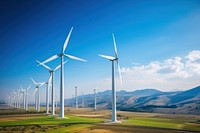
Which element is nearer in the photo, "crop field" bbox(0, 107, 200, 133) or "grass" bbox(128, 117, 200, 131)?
"crop field" bbox(0, 107, 200, 133)

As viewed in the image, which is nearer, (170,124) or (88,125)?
(88,125)

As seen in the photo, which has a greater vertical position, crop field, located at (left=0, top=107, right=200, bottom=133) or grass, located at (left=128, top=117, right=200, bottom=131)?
crop field, located at (left=0, top=107, right=200, bottom=133)

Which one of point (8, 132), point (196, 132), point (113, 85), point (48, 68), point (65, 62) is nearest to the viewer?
point (8, 132)

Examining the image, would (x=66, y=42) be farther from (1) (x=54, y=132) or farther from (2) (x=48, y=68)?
(1) (x=54, y=132)

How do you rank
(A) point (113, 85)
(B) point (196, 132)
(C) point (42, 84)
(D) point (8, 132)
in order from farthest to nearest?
(C) point (42, 84), (A) point (113, 85), (B) point (196, 132), (D) point (8, 132)

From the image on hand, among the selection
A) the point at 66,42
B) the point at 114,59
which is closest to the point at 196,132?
the point at 114,59

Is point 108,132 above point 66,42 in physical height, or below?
below

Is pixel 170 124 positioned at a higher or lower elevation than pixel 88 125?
lower

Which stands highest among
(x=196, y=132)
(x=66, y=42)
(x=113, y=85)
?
(x=66, y=42)

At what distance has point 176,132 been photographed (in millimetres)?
59062

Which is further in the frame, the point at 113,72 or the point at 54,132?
the point at 113,72

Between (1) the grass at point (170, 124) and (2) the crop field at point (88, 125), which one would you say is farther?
(1) the grass at point (170, 124)

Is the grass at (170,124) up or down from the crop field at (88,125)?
down

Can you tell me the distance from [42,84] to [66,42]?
251 ft
